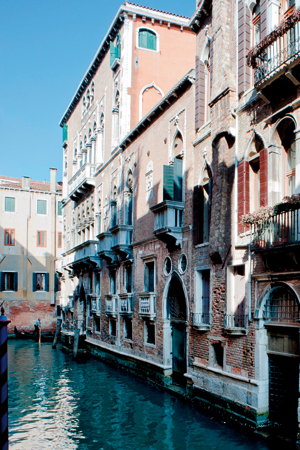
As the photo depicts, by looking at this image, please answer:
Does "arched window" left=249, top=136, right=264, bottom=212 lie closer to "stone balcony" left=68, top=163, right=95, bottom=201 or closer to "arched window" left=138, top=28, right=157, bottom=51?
"arched window" left=138, top=28, right=157, bottom=51

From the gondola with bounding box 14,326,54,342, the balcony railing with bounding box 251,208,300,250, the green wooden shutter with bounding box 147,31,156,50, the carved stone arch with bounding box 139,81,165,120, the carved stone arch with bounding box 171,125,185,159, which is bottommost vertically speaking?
the gondola with bounding box 14,326,54,342

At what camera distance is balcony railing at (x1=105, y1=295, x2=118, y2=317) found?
16734 millimetres

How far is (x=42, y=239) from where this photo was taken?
31.7 meters

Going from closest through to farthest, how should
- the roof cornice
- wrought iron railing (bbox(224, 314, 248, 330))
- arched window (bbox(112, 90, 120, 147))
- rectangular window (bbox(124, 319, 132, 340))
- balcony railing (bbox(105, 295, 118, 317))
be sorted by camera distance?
wrought iron railing (bbox(224, 314, 248, 330)), rectangular window (bbox(124, 319, 132, 340)), balcony railing (bbox(105, 295, 118, 317)), the roof cornice, arched window (bbox(112, 90, 120, 147))

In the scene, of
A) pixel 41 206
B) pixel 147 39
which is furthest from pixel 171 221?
pixel 41 206

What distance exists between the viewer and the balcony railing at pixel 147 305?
1338 centimetres

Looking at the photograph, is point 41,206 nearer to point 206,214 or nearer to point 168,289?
point 168,289

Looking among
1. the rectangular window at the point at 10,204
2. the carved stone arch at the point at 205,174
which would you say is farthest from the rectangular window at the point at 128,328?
the rectangular window at the point at 10,204

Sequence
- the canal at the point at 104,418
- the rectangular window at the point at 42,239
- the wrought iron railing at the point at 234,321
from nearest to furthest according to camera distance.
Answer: the canal at the point at 104,418, the wrought iron railing at the point at 234,321, the rectangular window at the point at 42,239

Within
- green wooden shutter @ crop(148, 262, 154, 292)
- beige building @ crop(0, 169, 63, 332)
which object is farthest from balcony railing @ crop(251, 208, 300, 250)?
beige building @ crop(0, 169, 63, 332)

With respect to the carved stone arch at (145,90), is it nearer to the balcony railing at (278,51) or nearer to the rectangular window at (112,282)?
the rectangular window at (112,282)

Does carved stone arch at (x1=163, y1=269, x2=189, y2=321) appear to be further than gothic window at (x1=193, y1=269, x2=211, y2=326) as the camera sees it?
Yes

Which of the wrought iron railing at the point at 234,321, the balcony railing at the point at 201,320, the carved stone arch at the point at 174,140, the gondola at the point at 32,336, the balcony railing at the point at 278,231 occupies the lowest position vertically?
the gondola at the point at 32,336

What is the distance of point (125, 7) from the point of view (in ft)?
57.2
